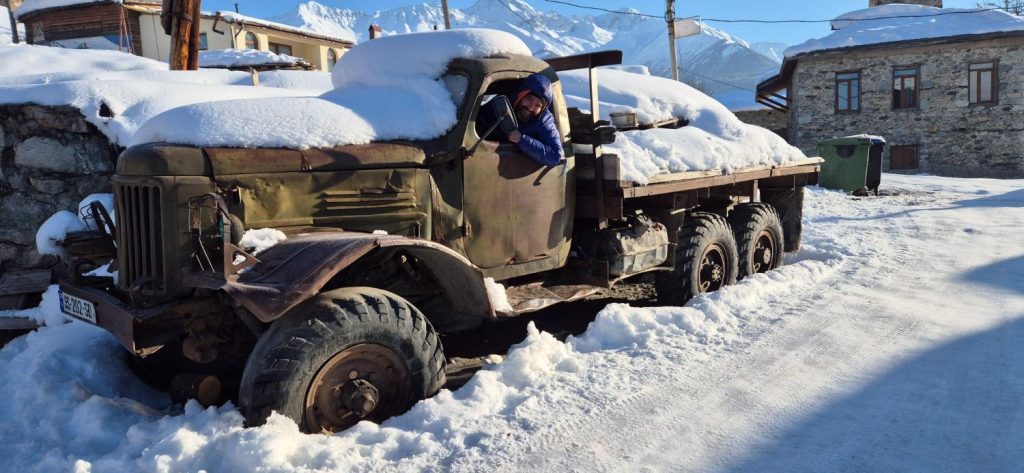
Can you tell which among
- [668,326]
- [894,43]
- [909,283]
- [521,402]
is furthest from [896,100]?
[521,402]

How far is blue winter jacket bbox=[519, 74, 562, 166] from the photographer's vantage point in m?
4.63

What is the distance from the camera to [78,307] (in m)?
3.79

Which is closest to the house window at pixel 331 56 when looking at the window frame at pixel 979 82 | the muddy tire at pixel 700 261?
the window frame at pixel 979 82

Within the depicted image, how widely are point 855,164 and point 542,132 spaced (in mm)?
12624

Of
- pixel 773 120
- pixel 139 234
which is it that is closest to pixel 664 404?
pixel 139 234

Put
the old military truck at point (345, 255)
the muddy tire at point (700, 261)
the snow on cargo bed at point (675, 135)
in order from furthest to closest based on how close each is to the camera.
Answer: the muddy tire at point (700, 261), the snow on cargo bed at point (675, 135), the old military truck at point (345, 255)

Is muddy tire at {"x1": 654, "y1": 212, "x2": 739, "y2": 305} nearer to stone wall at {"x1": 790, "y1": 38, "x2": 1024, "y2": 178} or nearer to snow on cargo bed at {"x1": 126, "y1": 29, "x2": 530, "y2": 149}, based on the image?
snow on cargo bed at {"x1": 126, "y1": 29, "x2": 530, "y2": 149}

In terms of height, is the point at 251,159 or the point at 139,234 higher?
the point at 251,159

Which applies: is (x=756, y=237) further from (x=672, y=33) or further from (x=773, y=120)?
(x=773, y=120)

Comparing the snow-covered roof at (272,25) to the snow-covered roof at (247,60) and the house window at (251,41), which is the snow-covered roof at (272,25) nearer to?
the house window at (251,41)

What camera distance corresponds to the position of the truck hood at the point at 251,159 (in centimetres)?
340

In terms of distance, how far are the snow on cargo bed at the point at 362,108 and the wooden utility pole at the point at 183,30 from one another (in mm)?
4931

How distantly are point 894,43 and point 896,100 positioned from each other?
6.34 ft

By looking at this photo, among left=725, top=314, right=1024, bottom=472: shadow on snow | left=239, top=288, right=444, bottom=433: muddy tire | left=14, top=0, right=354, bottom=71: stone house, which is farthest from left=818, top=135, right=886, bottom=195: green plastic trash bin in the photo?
left=14, top=0, right=354, bottom=71: stone house
